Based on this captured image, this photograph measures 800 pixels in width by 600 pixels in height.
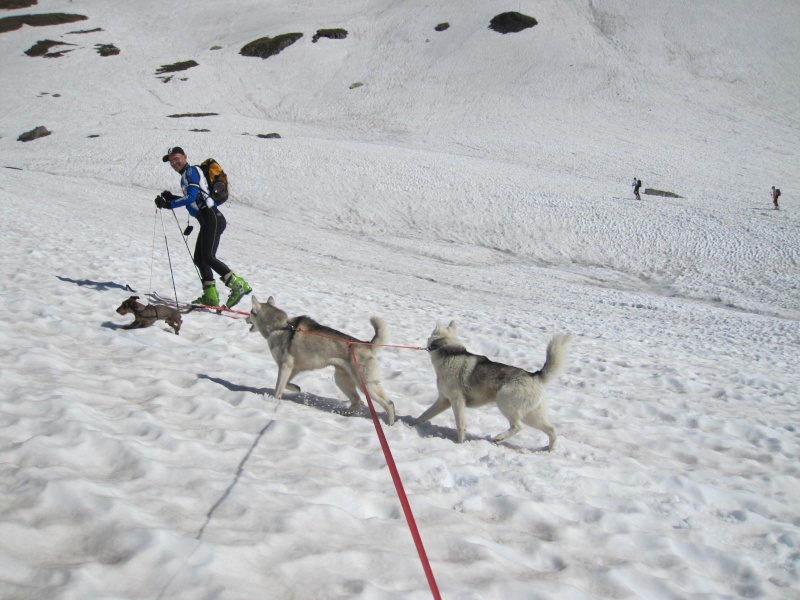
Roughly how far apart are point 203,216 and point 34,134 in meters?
40.6

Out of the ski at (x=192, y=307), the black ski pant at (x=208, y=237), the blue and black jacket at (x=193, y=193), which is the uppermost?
the blue and black jacket at (x=193, y=193)

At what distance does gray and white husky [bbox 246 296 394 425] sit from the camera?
5832 mm

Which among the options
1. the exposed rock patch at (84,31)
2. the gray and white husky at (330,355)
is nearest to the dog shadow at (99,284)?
the gray and white husky at (330,355)

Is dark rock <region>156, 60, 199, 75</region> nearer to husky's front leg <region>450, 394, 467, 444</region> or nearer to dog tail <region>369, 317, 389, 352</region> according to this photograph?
dog tail <region>369, 317, 389, 352</region>

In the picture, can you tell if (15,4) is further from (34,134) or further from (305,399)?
(305,399)

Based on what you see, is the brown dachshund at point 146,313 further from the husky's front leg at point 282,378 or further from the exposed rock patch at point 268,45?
the exposed rock patch at point 268,45

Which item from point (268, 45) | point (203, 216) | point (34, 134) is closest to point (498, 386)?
point (203, 216)

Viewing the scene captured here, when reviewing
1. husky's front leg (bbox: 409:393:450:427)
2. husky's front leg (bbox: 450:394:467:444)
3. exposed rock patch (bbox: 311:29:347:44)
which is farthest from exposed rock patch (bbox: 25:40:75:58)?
husky's front leg (bbox: 450:394:467:444)

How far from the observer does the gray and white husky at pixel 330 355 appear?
5.83 metres

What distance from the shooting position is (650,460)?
5.70 meters

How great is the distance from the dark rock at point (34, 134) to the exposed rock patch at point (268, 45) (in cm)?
3469

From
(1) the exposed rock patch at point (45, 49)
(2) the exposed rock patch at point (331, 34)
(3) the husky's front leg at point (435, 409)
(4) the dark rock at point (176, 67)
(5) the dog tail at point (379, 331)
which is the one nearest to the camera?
(5) the dog tail at point (379, 331)

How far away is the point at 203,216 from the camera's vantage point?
923 centimetres

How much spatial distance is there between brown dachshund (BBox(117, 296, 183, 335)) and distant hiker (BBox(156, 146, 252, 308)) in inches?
68.6
